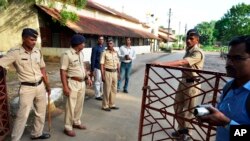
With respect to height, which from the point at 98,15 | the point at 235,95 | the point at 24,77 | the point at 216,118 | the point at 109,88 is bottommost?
the point at 109,88

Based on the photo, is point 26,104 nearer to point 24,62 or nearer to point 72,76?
point 24,62

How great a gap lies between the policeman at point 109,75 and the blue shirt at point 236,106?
16.5 feet

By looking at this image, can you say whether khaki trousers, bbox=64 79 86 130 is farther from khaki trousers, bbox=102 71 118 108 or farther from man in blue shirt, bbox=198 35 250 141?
man in blue shirt, bbox=198 35 250 141

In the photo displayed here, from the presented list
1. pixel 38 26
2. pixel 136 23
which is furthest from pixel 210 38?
pixel 38 26

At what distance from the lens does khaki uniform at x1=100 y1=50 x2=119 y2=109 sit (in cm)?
696

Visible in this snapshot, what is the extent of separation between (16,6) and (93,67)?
1066cm

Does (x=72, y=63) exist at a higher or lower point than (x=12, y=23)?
lower

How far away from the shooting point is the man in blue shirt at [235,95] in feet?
5.99

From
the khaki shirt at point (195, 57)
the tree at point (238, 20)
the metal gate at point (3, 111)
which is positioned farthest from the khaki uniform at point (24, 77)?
the tree at point (238, 20)

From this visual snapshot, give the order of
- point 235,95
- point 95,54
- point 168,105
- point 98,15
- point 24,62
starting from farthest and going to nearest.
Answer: point 98,15 → point 95,54 → point 24,62 → point 168,105 → point 235,95

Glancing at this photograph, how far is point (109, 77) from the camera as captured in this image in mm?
7027

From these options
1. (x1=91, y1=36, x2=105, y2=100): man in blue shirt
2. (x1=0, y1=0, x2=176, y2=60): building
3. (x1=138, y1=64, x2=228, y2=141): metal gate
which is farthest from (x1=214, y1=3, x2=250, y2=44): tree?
(x1=138, y1=64, x2=228, y2=141): metal gate

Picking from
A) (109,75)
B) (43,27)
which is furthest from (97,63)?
(43,27)

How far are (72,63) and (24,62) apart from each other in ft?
3.09
